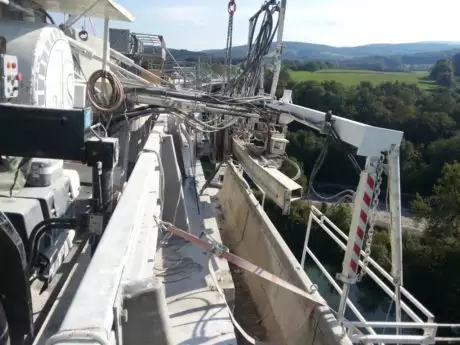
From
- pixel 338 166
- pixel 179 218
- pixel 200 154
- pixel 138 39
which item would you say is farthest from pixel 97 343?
pixel 338 166

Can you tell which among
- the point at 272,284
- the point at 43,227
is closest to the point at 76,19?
the point at 43,227

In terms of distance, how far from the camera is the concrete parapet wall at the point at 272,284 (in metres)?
4.27

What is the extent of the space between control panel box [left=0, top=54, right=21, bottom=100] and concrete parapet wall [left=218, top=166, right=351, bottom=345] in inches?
129

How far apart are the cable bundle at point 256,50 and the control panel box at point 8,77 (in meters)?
5.46

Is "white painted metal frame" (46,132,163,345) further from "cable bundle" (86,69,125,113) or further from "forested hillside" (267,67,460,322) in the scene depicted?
"forested hillside" (267,67,460,322)

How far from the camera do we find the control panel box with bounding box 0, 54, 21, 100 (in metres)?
3.08

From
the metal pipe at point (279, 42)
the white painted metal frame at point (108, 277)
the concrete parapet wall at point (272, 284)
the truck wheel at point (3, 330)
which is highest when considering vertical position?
the metal pipe at point (279, 42)

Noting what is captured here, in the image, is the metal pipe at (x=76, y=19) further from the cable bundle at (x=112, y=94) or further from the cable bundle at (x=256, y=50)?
the cable bundle at (x=256, y=50)

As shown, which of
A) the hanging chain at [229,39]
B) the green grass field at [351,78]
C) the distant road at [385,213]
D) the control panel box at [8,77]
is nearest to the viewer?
the control panel box at [8,77]

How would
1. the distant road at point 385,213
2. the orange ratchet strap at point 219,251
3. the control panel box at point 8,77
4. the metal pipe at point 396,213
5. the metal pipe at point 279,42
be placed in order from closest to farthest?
the control panel box at point 8,77 < the orange ratchet strap at point 219,251 < the metal pipe at point 396,213 < the metal pipe at point 279,42 < the distant road at point 385,213

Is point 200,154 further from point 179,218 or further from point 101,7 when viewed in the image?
point 101,7

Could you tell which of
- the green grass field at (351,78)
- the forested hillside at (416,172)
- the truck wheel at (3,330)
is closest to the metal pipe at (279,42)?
the forested hillside at (416,172)

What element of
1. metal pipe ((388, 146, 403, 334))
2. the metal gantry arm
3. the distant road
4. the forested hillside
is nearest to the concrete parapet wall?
the metal gantry arm

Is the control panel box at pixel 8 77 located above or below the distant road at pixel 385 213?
above
